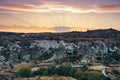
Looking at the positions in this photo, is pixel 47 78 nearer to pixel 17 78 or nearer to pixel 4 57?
pixel 17 78

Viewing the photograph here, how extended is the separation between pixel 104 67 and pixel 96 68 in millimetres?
4470

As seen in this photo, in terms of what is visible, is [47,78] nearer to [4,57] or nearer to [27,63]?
[27,63]

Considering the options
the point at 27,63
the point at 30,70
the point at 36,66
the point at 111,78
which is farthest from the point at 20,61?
the point at 111,78

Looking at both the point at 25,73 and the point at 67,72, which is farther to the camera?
the point at 25,73

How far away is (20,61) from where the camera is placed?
18862cm

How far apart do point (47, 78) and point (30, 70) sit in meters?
14.4

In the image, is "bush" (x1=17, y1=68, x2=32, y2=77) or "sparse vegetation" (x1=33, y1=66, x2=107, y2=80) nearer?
"sparse vegetation" (x1=33, y1=66, x2=107, y2=80)

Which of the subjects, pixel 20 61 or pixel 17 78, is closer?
pixel 17 78

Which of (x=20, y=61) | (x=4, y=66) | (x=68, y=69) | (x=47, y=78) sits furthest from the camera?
(x=20, y=61)

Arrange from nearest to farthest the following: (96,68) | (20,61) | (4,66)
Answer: (96,68) < (4,66) < (20,61)

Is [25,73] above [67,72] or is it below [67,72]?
below

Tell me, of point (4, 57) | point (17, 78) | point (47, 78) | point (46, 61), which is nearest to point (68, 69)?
point (47, 78)

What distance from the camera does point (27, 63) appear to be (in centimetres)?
18088

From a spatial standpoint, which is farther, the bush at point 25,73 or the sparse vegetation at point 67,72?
the bush at point 25,73
